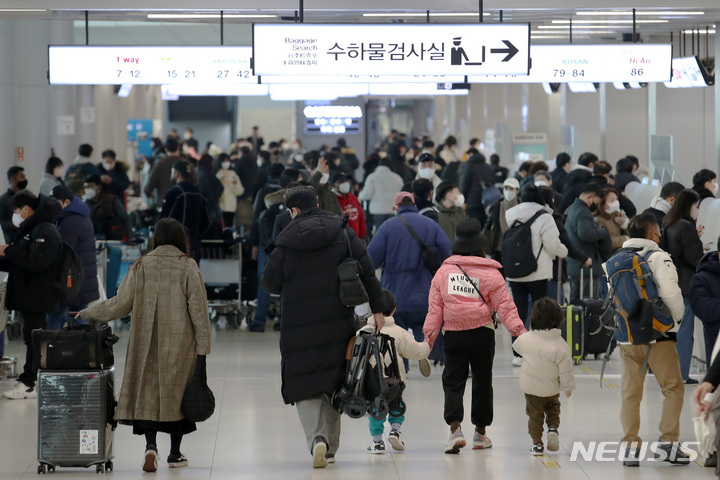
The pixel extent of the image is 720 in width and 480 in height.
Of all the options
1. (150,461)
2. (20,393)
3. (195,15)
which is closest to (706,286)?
(150,461)

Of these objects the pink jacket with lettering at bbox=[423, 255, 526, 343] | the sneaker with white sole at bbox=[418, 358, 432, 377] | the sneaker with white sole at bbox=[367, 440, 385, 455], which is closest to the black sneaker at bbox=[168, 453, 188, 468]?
the sneaker with white sole at bbox=[367, 440, 385, 455]

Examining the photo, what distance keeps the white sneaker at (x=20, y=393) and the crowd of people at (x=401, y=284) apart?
0.01 m

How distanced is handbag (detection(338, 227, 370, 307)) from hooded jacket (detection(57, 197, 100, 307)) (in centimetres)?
329

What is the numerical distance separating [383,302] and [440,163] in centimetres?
1039

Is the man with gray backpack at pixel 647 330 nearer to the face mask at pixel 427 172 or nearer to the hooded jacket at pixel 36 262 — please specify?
the hooded jacket at pixel 36 262

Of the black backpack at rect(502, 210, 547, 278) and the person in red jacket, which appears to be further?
the person in red jacket

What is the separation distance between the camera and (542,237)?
8875 mm

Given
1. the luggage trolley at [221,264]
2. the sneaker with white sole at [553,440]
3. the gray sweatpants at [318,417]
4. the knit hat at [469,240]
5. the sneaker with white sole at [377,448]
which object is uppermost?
the knit hat at [469,240]

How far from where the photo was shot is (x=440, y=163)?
16.1 m

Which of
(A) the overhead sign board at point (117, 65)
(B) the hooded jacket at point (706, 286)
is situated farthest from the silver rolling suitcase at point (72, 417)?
(A) the overhead sign board at point (117, 65)

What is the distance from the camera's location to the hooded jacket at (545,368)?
6.07 metres

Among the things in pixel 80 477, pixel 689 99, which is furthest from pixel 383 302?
pixel 689 99

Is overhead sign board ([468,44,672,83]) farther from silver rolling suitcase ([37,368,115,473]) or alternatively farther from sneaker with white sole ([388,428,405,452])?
silver rolling suitcase ([37,368,115,473])

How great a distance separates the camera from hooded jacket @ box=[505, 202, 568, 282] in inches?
348
